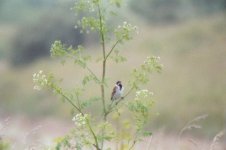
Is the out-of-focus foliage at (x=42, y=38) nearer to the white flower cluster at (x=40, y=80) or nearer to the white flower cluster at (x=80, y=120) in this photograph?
the white flower cluster at (x=40, y=80)

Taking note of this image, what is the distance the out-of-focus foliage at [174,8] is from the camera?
3594 centimetres

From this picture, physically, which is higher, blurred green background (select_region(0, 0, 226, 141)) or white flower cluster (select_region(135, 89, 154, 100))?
blurred green background (select_region(0, 0, 226, 141))

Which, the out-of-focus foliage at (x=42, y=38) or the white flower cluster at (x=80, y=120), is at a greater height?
the out-of-focus foliage at (x=42, y=38)

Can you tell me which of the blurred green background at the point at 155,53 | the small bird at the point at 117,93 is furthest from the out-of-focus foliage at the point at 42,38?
the small bird at the point at 117,93

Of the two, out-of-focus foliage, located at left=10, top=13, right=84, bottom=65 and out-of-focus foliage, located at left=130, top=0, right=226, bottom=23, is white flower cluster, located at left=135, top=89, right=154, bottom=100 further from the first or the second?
out-of-focus foliage, located at left=130, top=0, right=226, bottom=23

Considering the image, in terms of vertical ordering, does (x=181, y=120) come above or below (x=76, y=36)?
below

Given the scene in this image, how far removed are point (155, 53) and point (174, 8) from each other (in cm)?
449

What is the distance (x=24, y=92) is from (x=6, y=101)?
1168 millimetres

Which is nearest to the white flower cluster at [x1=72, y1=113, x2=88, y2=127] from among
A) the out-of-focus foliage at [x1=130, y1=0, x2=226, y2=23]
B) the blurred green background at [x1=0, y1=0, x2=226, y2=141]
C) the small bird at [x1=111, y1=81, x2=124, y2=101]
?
the small bird at [x1=111, y1=81, x2=124, y2=101]

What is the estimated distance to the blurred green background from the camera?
88.8 ft

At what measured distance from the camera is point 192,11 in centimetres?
3694

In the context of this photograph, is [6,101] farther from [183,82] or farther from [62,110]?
[183,82]

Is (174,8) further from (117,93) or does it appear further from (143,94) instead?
(143,94)

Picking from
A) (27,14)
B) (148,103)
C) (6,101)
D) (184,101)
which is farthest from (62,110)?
(148,103)
